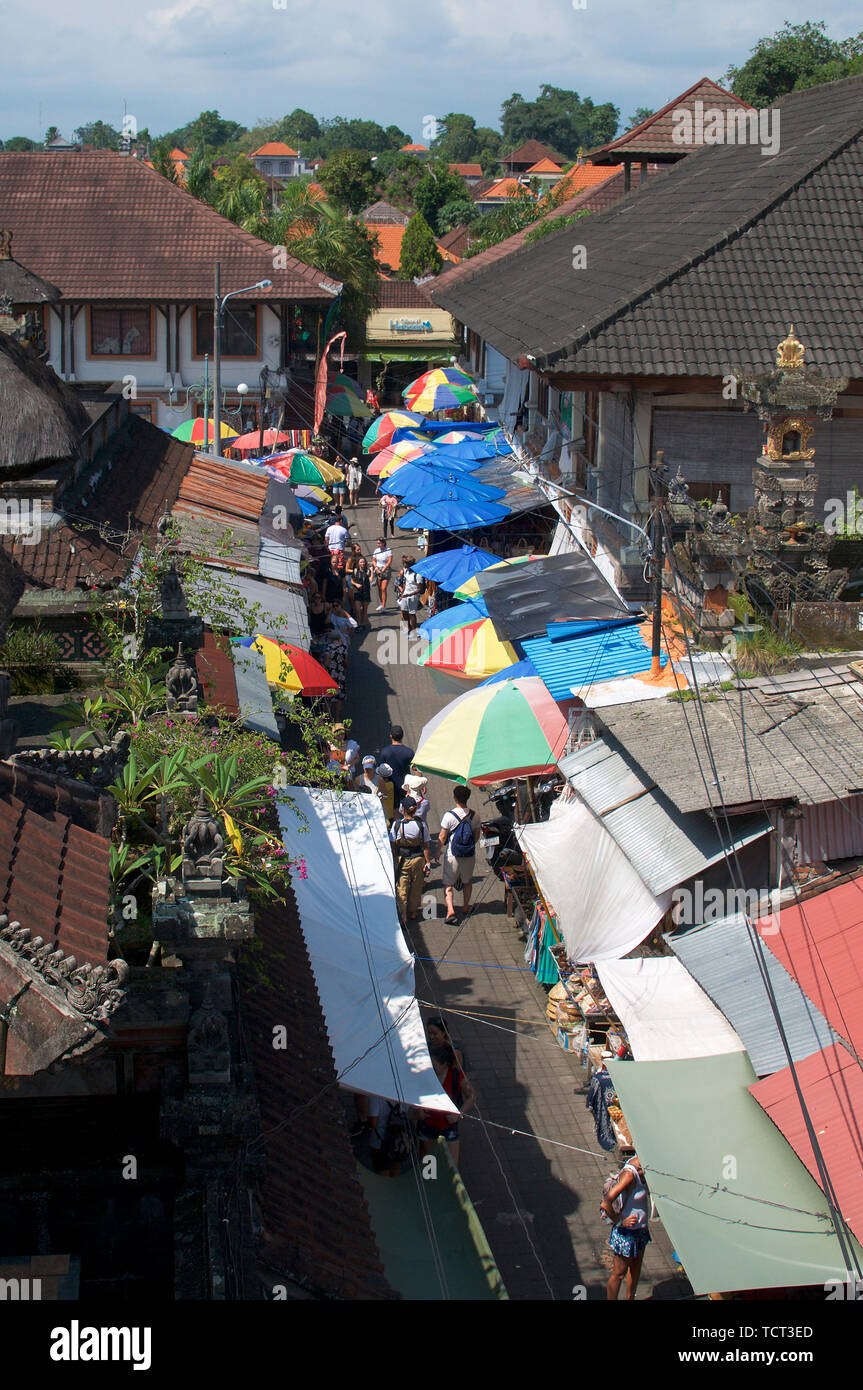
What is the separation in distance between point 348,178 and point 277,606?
59595 mm

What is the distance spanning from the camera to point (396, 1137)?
9781 mm

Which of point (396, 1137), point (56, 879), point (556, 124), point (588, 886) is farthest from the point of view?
point (556, 124)

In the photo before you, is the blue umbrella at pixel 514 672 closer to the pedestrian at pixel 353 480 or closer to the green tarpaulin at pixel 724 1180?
the green tarpaulin at pixel 724 1180

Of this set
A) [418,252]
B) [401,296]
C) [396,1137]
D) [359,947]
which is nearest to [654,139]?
[359,947]

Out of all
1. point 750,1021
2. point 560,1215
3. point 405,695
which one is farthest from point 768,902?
point 405,695

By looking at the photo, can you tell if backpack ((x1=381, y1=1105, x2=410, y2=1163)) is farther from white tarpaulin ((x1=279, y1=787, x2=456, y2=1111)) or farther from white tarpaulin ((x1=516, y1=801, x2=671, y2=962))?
white tarpaulin ((x1=516, y1=801, x2=671, y2=962))

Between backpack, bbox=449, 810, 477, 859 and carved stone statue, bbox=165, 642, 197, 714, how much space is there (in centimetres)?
664

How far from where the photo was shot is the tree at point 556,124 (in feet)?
545

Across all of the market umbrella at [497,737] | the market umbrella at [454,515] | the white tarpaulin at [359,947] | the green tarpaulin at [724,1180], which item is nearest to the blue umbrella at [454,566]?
the market umbrella at [454,515]

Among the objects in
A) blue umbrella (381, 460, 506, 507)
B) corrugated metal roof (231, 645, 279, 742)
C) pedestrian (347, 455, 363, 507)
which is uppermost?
pedestrian (347, 455, 363, 507)

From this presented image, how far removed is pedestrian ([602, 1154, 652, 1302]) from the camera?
30.0 feet

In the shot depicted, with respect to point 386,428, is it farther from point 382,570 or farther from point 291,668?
point 291,668

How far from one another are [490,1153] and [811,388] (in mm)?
7773

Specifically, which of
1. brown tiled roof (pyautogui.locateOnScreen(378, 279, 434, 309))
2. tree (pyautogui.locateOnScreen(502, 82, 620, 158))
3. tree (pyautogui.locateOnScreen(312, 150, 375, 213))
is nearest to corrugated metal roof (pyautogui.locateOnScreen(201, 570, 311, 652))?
brown tiled roof (pyautogui.locateOnScreen(378, 279, 434, 309))
